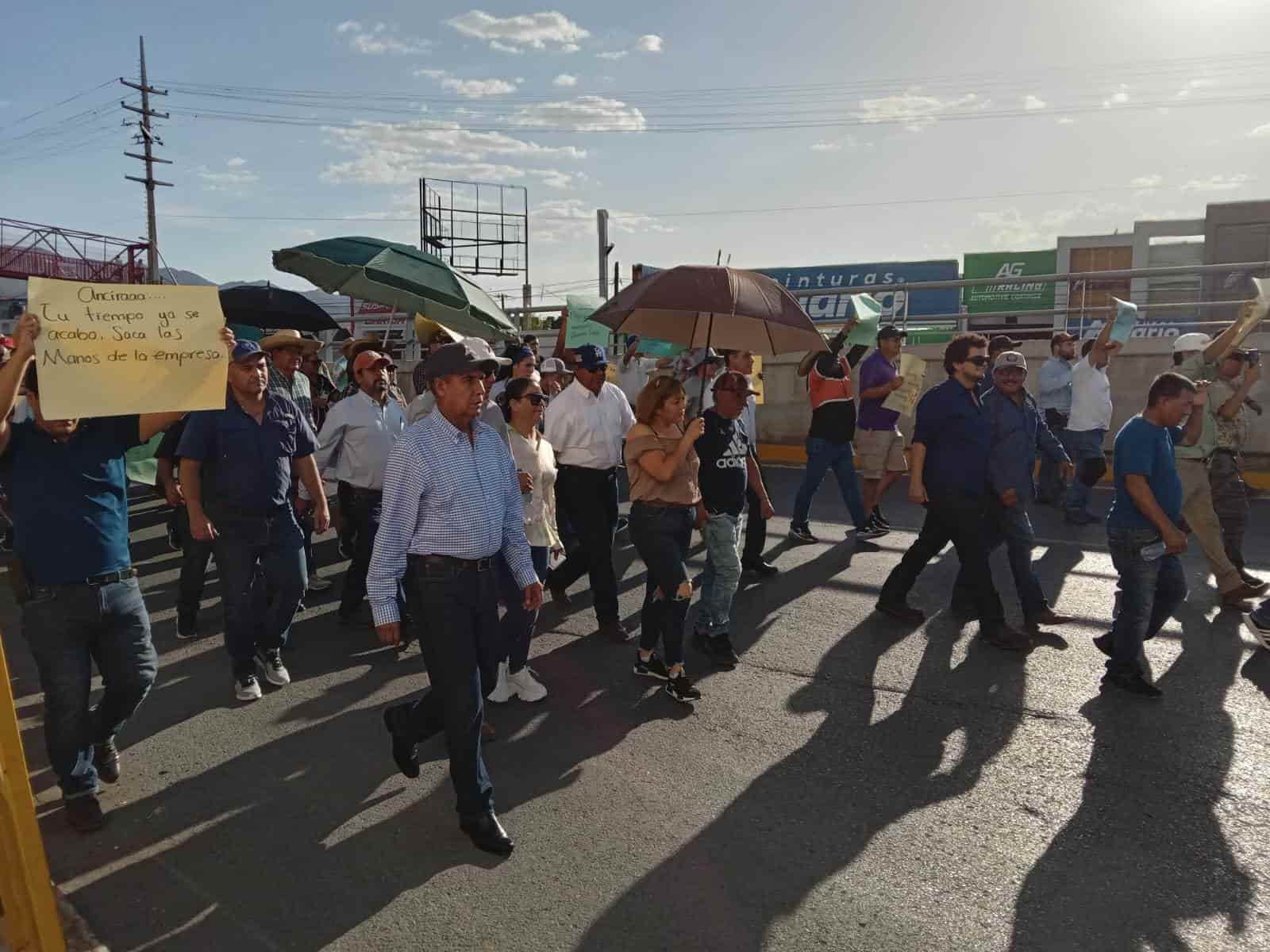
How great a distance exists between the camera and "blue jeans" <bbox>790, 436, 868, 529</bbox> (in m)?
8.41

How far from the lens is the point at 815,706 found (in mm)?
4805

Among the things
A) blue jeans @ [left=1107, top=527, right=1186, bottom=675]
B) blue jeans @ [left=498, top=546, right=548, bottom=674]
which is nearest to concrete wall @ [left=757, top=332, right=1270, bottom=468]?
blue jeans @ [left=1107, top=527, right=1186, bottom=675]

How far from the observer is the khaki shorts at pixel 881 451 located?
862cm

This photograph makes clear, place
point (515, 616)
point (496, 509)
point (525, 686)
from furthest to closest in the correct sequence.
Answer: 1. point (525, 686)
2. point (515, 616)
3. point (496, 509)

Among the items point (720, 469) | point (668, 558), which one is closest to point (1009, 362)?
point (720, 469)

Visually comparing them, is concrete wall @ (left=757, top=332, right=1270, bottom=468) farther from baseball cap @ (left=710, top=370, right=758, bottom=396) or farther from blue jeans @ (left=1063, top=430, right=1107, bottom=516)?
baseball cap @ (left=710, top=370, right=758, bottom=396)

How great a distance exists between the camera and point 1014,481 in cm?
576

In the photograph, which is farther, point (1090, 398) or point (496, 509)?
point (1090, 398)

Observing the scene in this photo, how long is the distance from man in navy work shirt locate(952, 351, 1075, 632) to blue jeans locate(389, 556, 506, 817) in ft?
11.7

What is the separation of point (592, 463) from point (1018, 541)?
270cm

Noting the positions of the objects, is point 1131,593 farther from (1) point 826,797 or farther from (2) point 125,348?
(2) point 125,348

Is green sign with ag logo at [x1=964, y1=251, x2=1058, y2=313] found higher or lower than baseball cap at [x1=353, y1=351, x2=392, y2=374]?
higher

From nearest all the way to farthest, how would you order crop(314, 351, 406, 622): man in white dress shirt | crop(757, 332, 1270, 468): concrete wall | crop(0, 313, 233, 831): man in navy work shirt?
crop(0, 313, 233, 831): man in navy work shirt < crop(314, 351, 406, 622): man in white dress shirt < crop(757, 332, 1270, 468): concrete wall

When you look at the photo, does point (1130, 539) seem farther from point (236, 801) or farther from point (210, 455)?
point (210, 455)
